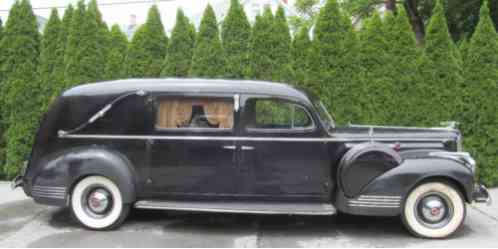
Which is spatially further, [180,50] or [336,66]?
[180,50]

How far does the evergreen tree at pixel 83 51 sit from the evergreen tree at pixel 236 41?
2.35 metres

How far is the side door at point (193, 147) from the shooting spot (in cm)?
459

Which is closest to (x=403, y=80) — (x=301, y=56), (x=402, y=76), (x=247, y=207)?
(x=402, y=76)

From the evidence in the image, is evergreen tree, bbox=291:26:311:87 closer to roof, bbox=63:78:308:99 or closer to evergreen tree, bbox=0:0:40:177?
roof, bbox=63:78:308:99

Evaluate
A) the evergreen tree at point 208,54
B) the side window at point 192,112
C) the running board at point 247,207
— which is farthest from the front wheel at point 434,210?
the evergreen tree at point 208,54

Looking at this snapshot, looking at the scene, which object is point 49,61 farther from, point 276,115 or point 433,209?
point 433,209

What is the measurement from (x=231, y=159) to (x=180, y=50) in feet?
10.8

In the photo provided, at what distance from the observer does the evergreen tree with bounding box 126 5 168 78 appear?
7059 millimetres

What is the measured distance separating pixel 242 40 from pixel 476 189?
4401mm

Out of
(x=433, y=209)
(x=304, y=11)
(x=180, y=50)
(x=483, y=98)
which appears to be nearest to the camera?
(x=433, y=209)

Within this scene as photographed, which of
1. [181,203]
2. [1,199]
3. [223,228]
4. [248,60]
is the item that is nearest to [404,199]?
[223,228]

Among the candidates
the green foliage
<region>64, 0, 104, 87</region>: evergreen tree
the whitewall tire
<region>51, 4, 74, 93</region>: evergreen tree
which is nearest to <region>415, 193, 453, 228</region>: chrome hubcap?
the whitewall tire

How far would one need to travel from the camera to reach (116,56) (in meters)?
7.15

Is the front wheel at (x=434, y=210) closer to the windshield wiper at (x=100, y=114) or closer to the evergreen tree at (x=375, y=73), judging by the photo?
the evergreen tree at (x=375, y=73)
